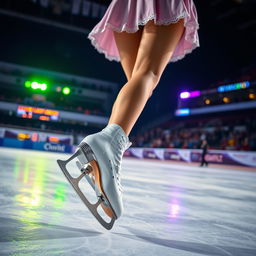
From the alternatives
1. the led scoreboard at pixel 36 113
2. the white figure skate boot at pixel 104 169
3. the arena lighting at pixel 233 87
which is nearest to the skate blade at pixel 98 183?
the white figure skate boot at pixel 104 169

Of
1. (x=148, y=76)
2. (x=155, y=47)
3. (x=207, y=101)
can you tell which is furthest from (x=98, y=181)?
(x=207, y=101)

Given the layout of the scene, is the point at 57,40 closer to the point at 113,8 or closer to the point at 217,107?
the point at 217,107

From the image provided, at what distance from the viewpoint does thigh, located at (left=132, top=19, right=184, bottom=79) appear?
1074 millimetres

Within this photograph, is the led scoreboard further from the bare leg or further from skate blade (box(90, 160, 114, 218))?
skate blade (box(90, 160, 114, 218))

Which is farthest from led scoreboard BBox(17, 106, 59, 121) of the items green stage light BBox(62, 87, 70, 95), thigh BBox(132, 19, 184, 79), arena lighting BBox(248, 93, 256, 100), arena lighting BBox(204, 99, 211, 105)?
thigh BBox(132, 19, 184, 79)

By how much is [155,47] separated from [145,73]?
0.10 meters

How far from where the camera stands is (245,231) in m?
0.94

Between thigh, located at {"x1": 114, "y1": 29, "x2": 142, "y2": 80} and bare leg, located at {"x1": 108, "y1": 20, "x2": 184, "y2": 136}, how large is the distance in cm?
15

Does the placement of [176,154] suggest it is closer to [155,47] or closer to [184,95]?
[184,95]

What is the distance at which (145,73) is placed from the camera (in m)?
1.06

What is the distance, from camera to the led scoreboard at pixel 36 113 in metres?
19.7

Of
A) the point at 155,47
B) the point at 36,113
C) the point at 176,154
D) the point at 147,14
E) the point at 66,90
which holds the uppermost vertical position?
the point at 66,90

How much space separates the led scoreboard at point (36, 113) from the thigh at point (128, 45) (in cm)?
1960

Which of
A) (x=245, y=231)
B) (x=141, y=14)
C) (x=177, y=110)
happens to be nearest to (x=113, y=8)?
(x=141, y=14)
